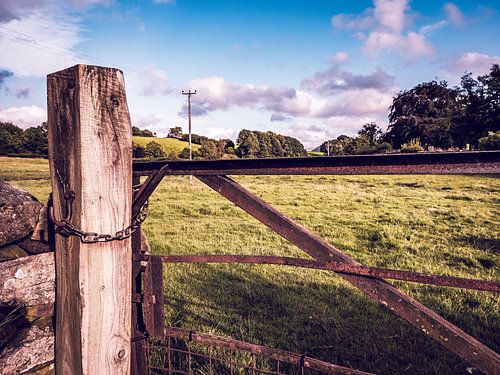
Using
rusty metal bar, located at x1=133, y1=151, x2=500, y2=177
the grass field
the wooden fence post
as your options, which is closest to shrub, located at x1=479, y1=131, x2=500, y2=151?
the grass field

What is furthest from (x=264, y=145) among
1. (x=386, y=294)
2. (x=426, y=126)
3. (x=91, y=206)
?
(x=91, y=206)

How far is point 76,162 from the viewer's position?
4.74 feet

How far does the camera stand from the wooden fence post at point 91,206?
4.76 feet

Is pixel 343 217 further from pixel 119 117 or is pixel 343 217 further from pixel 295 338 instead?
pixel 119 117

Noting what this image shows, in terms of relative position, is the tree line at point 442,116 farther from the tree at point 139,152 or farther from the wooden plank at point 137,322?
the wooden plank at point 137,322

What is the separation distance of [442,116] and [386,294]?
58202 mm

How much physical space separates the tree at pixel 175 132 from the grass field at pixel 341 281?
69.2m

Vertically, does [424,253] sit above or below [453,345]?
below

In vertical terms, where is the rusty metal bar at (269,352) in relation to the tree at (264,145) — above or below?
below

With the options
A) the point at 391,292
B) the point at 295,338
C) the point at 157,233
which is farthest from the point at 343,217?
the point at 391,292

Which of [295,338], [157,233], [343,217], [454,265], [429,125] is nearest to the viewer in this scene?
[295,338]

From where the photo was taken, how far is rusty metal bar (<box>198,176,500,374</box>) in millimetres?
1604

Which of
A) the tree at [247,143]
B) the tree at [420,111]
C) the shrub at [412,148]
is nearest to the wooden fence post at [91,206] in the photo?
the shrub at [412,148]

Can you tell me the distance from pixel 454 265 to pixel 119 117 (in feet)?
22.5
